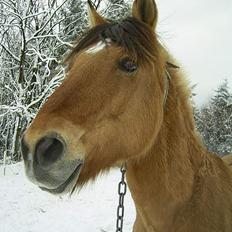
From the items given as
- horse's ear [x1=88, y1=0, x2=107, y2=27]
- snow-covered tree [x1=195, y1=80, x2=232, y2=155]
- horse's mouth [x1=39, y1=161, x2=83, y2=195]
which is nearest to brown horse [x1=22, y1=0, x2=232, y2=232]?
horse's mouth [x1=39, y1=161, x2=83, y2=195]

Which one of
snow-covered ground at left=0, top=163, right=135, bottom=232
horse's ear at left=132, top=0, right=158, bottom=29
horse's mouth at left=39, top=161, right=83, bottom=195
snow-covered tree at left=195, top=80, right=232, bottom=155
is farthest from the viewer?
snow-covered tree at left=195, top=80, right=232, bottom=155

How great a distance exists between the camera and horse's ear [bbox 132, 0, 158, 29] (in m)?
2.99

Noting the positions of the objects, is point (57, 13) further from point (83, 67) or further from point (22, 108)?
point (83, 67)

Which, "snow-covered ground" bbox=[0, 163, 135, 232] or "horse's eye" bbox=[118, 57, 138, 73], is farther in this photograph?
"snow-covered ground" bbox=[0, 163, 135, 232]

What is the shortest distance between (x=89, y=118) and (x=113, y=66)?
1.64ft

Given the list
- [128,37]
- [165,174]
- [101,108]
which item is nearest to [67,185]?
[101,108]

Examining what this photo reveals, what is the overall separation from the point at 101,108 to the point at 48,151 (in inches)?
23.7

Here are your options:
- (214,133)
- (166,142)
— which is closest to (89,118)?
(166,142)

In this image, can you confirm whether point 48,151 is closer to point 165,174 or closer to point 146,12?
point 165,174

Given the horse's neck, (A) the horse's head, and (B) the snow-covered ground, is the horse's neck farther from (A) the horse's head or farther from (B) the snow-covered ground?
(B) the snow-covered ground

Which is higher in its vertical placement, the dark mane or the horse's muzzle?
the dark mane

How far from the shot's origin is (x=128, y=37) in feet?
9.39

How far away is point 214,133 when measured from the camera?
3547cm

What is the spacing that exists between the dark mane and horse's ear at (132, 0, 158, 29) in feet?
0.25
